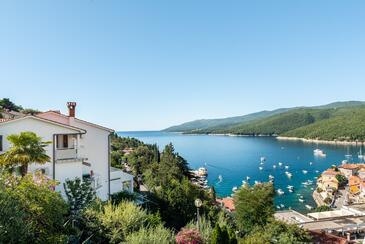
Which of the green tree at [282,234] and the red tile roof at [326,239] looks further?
the red tile roof at [326,239]

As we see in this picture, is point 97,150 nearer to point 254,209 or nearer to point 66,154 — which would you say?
point 66,154

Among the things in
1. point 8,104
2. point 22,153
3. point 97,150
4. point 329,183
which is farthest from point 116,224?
point 329,183

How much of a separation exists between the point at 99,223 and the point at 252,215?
59.3 ft

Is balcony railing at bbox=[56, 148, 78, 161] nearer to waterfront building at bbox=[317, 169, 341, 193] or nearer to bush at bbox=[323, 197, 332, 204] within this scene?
bush at bbox=[323, 197, 332, 204]

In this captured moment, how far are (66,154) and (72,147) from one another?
73cm

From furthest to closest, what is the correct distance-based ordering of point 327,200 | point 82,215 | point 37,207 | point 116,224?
point 327,200 < point 82,215 < point 116,224 < point 37,207

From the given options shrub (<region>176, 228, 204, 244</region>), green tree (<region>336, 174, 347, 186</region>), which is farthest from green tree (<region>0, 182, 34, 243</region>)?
green tree (<region>336, 174, 347, 186</region>)

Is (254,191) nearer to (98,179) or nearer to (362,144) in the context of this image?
(98,179)

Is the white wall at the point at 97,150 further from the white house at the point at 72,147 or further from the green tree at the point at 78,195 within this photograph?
the green tree at the point at 78,195

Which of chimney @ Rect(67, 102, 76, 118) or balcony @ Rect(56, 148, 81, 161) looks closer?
balcony @ Rect(56, 148, 81, 161)

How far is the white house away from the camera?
1516 centimetres

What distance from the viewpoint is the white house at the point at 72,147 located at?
597 inches

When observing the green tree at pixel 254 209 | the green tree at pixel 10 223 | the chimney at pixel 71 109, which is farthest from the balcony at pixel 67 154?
the green tree at pixel 254 209

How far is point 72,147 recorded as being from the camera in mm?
16828
